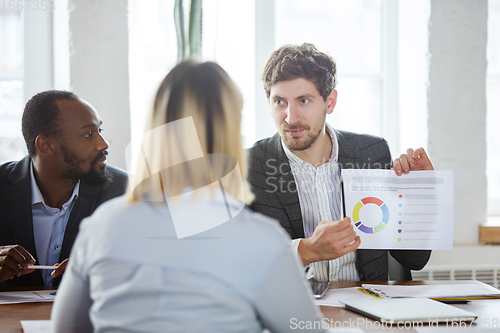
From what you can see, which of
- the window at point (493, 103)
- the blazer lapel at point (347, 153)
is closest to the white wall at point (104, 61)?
the blazer lapel at point (347, 153)

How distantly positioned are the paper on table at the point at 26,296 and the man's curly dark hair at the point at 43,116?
74 centimetres

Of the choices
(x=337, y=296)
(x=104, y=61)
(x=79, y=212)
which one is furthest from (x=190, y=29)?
(x=337, y=296)

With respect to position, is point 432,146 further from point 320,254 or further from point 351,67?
point 320,254

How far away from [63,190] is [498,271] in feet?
6.96

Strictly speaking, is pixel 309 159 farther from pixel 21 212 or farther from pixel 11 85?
pixel 11 85

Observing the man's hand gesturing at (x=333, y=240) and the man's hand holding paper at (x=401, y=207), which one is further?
the man's hand holding paper at (x=401, y=207)

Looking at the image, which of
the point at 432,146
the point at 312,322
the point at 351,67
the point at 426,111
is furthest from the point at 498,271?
the point at 312,322

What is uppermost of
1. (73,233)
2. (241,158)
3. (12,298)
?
(241,158)

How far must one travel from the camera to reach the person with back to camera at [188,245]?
0.60 m

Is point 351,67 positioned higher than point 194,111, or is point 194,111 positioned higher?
point 351,67

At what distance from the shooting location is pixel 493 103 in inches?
100

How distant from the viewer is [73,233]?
1568 mm

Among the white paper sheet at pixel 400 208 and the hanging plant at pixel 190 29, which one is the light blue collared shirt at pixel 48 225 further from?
the white paper sheet at pixel 400 208

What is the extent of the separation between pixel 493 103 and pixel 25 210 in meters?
2.52
